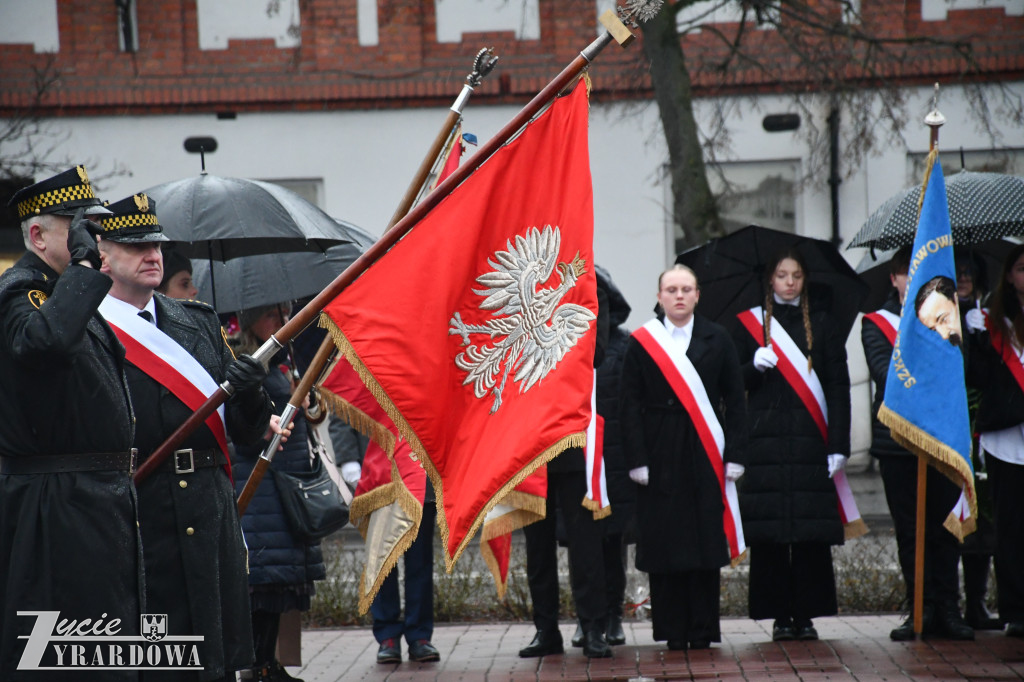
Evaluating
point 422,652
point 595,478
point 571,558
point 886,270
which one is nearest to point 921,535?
point 595,478

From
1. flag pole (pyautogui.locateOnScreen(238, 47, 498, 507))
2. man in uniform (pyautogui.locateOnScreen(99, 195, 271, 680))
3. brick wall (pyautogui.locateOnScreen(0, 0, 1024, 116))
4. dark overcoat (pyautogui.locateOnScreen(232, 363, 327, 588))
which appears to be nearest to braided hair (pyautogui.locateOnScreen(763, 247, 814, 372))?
dark overcoat (pyautogui.locateOnScreen(232, 363, 327, 588))

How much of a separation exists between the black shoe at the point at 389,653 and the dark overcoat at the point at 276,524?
3.11 ft

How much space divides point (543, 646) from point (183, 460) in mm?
3226

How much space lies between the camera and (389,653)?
→ 7359mm

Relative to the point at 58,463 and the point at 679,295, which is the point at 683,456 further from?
the point at 58,463

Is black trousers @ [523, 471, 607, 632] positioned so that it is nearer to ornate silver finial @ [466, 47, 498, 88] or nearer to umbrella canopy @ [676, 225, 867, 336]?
umbrella canopy @ [676, 225, 867, 336]

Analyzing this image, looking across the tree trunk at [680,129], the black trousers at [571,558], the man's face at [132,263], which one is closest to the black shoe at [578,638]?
the black trousers at [571,558]

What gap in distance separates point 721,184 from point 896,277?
788 centimetres

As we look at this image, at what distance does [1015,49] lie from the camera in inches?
601

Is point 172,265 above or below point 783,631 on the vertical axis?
above

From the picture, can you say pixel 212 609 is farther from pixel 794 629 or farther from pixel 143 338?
pixel 794 629

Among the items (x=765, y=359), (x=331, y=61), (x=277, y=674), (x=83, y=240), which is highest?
(x=331, y=61)

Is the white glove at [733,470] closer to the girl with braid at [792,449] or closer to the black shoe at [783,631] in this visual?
the girl with braid at [792,449]

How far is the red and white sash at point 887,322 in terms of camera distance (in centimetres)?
777
